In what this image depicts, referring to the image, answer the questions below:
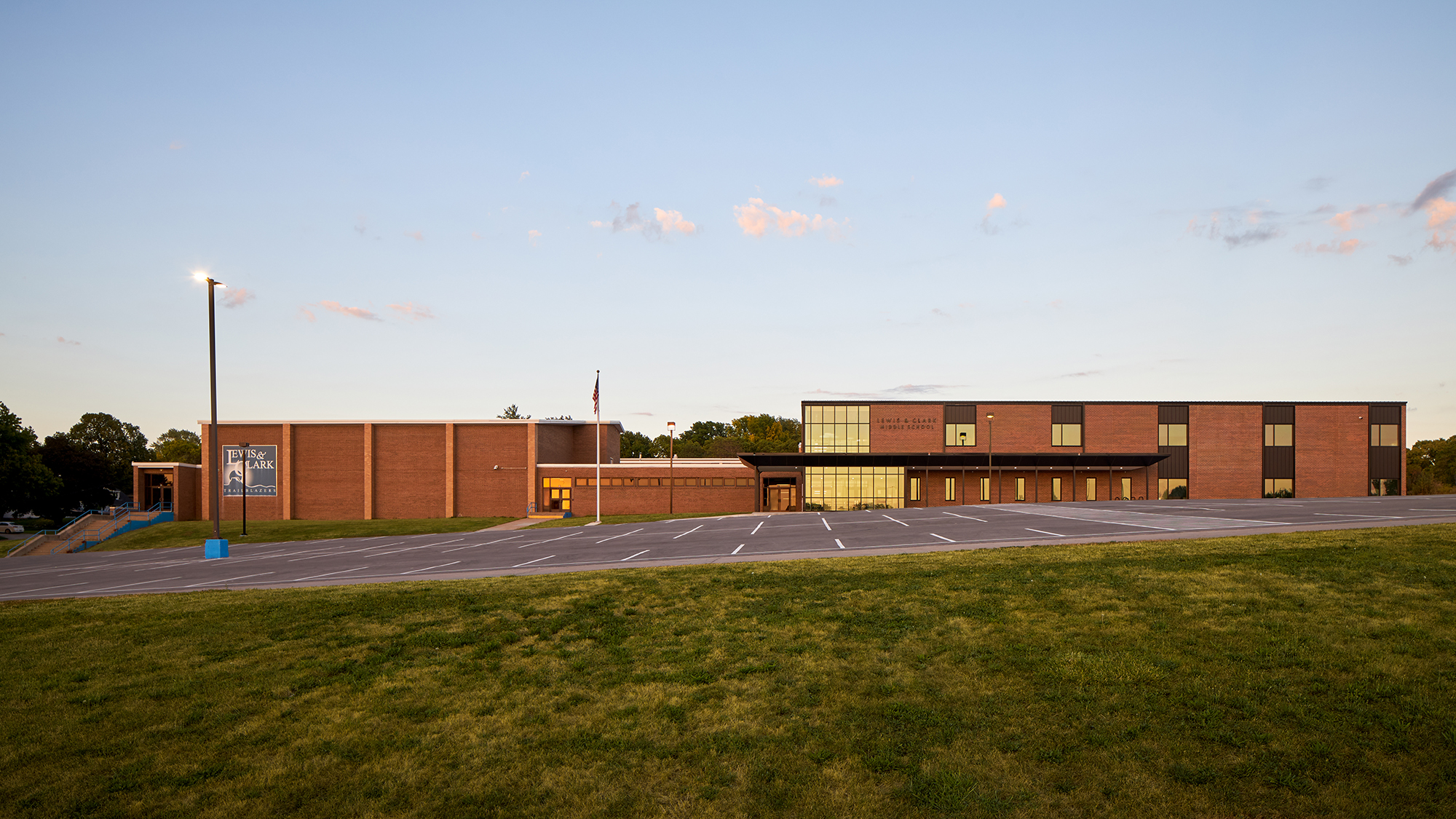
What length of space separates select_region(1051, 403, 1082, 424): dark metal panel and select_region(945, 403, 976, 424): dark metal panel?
741 centimetres

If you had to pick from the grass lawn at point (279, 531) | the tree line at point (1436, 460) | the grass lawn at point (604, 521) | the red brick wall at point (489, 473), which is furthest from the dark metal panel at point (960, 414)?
the tree line at point (1436, 460)

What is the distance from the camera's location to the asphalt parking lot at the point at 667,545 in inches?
781

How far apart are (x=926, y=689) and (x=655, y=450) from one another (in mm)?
138901

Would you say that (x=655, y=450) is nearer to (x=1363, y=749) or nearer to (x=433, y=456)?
(x=433, y=456)

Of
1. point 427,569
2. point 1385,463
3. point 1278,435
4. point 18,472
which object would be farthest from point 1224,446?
point 18,472

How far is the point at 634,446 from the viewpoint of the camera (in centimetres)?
13662

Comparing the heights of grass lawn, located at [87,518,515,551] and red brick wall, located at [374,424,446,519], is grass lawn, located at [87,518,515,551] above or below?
below

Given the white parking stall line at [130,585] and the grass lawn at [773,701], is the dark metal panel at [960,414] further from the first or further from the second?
the white parking stall line at [130,585]

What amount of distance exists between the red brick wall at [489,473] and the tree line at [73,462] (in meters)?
29.8

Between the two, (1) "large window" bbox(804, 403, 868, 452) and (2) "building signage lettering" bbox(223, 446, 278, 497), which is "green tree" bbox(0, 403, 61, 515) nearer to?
(2) "building signage lettering" bbox(223, 446, 278, 497)

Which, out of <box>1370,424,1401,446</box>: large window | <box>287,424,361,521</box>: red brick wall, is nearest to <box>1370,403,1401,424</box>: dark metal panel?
<box>1370,424,1401,446</box>: large window

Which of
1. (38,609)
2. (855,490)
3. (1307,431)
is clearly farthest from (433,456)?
(1307,431)

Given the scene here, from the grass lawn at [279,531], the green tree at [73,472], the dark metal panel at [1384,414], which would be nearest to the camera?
the grass lawn at [279,531]

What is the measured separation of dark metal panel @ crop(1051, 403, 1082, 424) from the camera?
6431 centimetres
